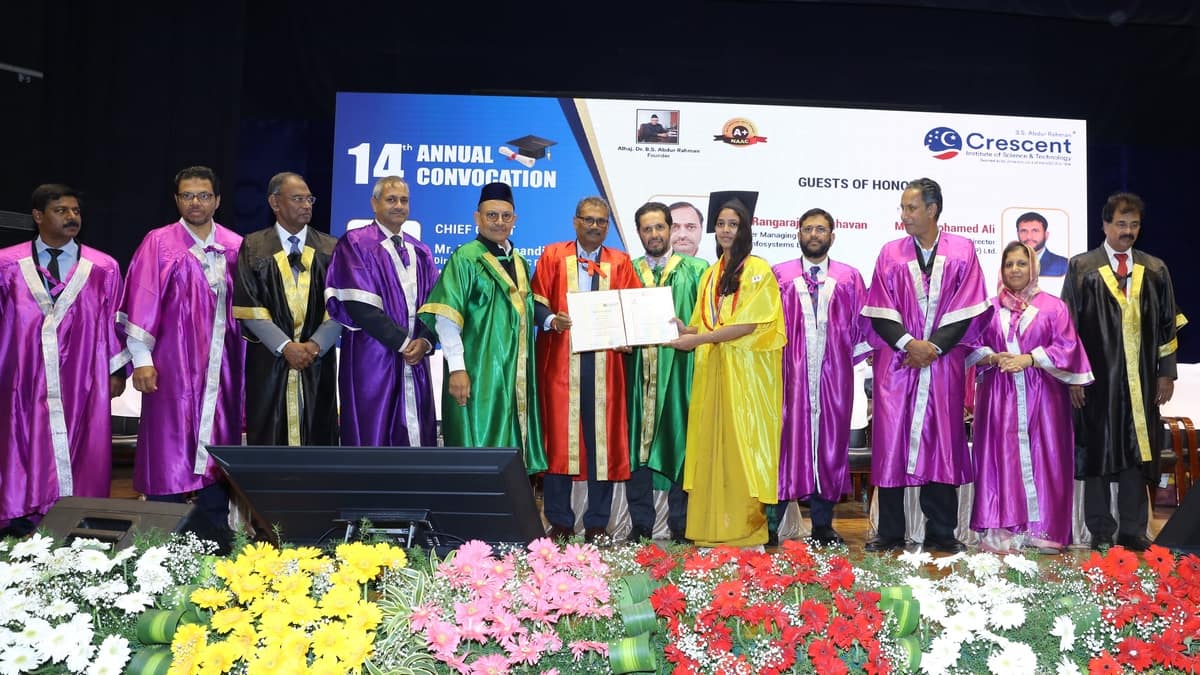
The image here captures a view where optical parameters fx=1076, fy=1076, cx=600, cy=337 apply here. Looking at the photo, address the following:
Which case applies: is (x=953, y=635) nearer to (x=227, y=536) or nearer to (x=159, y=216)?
(x=227, y=536)

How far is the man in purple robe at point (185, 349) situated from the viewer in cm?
502

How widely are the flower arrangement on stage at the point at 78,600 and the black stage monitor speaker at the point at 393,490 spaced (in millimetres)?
224

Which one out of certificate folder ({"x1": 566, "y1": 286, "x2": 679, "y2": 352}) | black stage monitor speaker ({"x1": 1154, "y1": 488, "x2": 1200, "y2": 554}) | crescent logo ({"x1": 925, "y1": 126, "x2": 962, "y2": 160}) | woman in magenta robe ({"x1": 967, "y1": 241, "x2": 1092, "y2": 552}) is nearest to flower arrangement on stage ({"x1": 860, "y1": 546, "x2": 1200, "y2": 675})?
black stage monitor speaker ({"x1": 1154, "y1": 488, "x2": 1200, "y2": 554})

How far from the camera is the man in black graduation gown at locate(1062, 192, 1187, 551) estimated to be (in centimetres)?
568

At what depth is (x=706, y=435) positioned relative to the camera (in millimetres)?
5348

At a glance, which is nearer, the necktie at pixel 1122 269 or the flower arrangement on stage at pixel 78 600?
the flower arrangement on stage at pixel 78 600

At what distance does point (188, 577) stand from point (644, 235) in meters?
4.03

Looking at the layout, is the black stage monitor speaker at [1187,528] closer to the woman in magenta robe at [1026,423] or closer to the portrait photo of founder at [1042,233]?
the woman in magenta robe at [1026,423]

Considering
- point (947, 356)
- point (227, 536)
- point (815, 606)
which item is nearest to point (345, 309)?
point (227, 536)

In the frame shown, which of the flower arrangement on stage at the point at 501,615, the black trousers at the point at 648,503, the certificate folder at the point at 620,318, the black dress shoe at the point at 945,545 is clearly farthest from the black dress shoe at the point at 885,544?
the flower arrangement on stage at the point at 501,615

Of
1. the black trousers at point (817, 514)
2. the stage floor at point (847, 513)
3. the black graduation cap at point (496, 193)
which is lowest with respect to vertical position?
the stage floor at point (847, 513)

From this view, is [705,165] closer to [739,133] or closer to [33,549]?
[739,133]

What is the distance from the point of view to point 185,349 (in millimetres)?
5078

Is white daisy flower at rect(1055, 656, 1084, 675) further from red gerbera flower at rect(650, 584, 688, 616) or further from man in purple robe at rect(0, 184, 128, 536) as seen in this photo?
man in purple robe at rect(0, 184, 128, 536)
